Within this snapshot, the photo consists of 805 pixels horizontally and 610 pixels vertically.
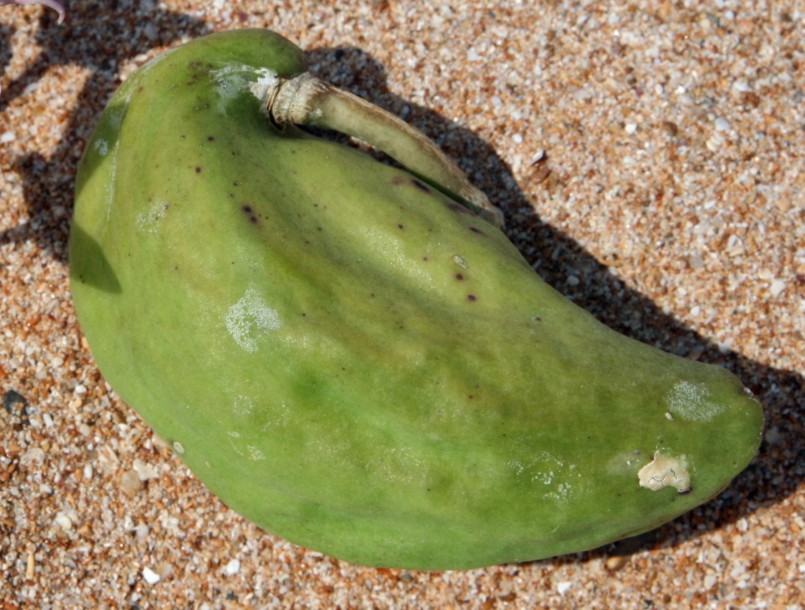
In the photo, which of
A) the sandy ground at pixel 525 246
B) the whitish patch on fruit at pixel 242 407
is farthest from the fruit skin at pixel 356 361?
the sandy ground at pixel 525 246

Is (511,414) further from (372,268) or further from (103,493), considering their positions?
(103,493)

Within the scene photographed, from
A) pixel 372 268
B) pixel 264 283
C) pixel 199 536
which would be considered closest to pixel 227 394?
pixel 264 283

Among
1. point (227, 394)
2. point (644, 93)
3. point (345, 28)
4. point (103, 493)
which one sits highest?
point (644, 93)

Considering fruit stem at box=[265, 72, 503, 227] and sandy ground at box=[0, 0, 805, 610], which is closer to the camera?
fruit stem at box=[265, 72, 503, 227]

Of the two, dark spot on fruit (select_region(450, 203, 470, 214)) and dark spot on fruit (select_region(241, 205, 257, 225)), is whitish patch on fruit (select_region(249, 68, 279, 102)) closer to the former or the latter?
dark spot on fruit (select_region(241, 205, 257, 225))

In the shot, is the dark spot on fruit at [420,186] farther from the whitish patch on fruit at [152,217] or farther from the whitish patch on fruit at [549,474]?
the whitish patch on fruit at [549,474]

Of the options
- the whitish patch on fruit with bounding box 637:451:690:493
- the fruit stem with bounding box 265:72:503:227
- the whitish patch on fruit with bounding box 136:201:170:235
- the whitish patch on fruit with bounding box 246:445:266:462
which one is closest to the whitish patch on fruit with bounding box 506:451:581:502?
the whitish patch on fruit with bounding box 637:451:690:493
